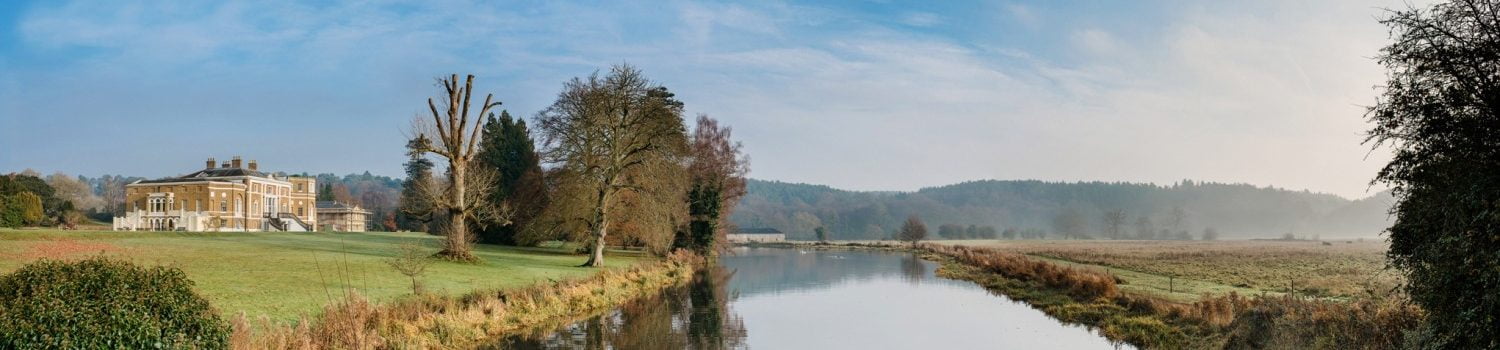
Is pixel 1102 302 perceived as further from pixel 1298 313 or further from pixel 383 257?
pixel 383 257

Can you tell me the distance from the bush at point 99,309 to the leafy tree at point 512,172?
37.2 meters

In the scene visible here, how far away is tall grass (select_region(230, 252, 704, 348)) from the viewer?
1182 centimetres

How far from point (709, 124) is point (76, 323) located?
164 ft

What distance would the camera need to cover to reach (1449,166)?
9.86m

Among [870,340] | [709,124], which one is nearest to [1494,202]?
[870,340]

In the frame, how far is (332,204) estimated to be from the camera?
103000 mm

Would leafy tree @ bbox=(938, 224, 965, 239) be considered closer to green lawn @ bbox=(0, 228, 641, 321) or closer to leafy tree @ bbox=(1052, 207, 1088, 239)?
leafy tree @ bbox=(1052, 207, 1088, 239)

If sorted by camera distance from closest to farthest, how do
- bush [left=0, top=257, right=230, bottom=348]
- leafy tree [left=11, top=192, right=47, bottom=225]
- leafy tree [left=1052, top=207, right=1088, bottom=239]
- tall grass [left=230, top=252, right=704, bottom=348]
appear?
bush [left=0, top=257, right=230, bottom=348] → tall grass [left=230, top=252, right=704, bottom=348] → leafy tree [left=11, top=192, right=47, bottom=225] → leafy tree [left=1052, top=207, right=1088, bottom=239]

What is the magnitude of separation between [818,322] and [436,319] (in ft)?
32.5

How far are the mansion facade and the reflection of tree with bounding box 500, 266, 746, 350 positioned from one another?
176 feet

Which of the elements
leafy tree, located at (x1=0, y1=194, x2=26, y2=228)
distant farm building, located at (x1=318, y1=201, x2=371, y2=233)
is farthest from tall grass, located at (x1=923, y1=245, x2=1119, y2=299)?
distant farm building, located at (x1=318, y1=201, x2=371, y2=233)

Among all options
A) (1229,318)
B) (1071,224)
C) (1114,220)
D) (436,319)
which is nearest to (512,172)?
(436,319)

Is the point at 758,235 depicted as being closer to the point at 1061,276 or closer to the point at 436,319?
the point at 1061,276

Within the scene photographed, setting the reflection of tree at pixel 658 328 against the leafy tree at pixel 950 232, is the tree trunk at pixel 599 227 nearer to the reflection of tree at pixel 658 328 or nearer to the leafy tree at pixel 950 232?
the reflection of tree at pixel 658 328
